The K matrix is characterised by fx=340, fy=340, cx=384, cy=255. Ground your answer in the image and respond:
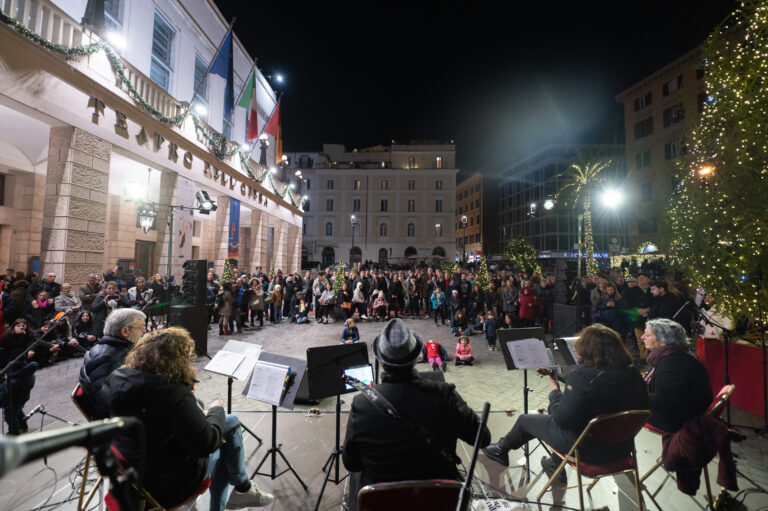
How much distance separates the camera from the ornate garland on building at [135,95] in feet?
23.9

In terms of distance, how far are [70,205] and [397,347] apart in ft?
34.3

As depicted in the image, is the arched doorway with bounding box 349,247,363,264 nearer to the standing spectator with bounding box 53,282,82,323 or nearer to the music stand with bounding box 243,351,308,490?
the standing spectator with bounding box 53,282,82,323

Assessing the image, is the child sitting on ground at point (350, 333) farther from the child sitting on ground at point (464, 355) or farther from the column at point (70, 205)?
the column at point (70, 205)

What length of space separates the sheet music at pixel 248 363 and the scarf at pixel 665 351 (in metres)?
4.23

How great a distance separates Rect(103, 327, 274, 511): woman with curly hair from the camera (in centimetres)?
234

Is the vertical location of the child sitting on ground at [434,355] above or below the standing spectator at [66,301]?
below

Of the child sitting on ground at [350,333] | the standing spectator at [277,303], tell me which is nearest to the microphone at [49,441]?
the child sitting on ground at [350,333]

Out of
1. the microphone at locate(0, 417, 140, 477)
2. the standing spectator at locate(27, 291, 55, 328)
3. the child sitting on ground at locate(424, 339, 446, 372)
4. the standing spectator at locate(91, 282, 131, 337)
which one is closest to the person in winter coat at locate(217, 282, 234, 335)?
the standing spectator at locate(91, 282, 131, 337)

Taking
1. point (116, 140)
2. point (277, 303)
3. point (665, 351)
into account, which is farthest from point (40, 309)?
point (665, 351)

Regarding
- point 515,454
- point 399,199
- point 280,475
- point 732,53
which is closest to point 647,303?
point 732,53

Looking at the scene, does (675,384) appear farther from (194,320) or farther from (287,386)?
(194,320)

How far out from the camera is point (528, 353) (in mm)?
4074

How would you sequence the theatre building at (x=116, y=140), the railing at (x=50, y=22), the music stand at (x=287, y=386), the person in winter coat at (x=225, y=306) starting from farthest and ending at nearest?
the person in winter coat at (x=225, y=306) < the theatre building at (x=116, y=140) < the railing at (x=50, y=22) < the music stand at (x=287, y=386)

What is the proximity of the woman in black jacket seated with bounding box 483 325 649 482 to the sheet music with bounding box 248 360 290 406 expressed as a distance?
2659mm
